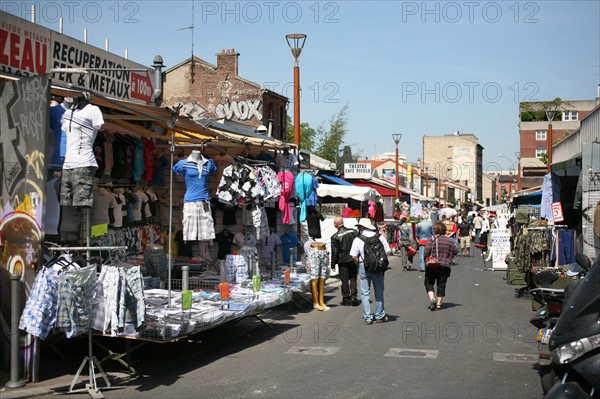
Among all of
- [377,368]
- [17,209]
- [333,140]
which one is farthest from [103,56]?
[333,140]

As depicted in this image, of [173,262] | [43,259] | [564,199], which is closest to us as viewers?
[43,259]

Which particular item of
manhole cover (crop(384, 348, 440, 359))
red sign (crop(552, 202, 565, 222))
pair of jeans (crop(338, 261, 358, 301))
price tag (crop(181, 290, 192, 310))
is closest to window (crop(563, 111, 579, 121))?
red sign (crop(552, 202, 565, 222))

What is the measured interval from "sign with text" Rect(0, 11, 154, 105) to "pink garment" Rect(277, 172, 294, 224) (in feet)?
11.9

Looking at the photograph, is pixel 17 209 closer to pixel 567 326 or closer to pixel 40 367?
pixel 40 367

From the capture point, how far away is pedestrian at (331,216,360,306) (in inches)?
583

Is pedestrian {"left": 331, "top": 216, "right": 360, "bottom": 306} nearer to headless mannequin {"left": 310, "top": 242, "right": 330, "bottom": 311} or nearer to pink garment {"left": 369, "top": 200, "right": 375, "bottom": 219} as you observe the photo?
headless mannequin {"left": 310, "top": 242, "right": 330, "bottom": 311}

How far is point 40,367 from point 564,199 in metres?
12.7

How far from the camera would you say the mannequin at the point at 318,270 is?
13891 millimetres

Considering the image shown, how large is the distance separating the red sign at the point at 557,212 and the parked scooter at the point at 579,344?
33.0ft

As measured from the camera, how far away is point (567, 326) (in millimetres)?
5859

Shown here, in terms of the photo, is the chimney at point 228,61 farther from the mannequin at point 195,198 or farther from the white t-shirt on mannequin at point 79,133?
the white t-shirt on mannequin at point 79,133

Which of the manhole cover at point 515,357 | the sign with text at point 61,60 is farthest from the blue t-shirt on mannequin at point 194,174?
the manhole cover at point 515,357

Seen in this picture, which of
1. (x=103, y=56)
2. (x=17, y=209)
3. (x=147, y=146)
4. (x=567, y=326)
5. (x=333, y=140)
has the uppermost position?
(x=333, y=140)

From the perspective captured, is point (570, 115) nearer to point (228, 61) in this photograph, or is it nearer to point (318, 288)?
point (228, 61)
